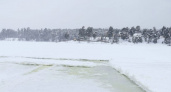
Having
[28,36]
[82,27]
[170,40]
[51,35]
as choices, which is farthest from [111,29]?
[28,36]

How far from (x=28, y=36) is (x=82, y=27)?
7754 cm

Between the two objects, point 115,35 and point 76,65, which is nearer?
point 76,65

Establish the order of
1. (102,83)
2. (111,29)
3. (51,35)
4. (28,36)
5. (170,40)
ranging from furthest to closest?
(28,36), (51,35), (111,29), (170,40), (102,83)

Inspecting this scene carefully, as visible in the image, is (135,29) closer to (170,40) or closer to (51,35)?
(170,40)

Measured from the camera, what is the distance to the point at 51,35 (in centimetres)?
17575

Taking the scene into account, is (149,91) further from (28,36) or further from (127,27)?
(28,36)

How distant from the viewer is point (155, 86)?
454 inches

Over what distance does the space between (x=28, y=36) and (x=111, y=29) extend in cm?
9083

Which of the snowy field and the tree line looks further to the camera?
the tree line

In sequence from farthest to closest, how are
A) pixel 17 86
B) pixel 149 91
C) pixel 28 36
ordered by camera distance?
pixel 28 36, pixel 17 86, pixel 149 91

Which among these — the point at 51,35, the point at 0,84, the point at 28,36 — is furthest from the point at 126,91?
the point at 28,36

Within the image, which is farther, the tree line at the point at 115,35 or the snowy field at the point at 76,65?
the tree line at the point at 115,35

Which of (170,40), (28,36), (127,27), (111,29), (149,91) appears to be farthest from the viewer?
(28,36)

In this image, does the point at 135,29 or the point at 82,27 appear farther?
the point at 135,29
